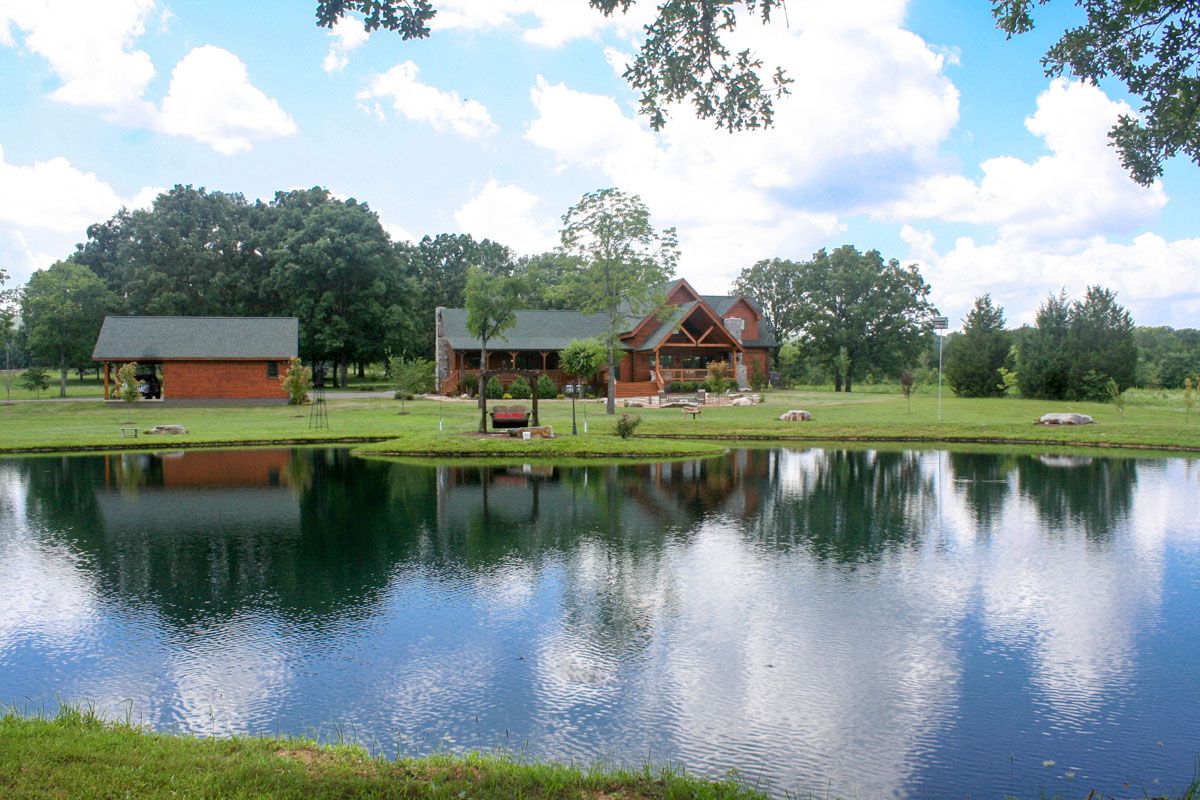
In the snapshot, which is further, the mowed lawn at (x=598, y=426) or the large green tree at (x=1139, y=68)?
the mowed lawn at (x=598, y=426)

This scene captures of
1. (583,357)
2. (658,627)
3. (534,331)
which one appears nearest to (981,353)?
(583,357)

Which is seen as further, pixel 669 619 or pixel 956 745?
pixel 669 619

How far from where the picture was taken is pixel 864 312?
59938mm

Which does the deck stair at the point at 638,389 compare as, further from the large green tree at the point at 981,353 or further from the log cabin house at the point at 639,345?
the large green tree at the point at 981,353

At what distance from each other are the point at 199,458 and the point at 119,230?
5815cm

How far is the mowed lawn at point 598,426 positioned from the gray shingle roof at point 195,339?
376cm

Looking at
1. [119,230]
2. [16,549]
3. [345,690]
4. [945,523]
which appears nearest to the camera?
[345,690]

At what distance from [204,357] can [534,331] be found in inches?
743

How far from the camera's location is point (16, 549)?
46.0ft

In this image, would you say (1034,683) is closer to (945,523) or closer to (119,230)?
(945,523)

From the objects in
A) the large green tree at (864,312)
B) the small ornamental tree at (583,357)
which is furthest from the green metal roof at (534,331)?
the large green tree at (864,312)

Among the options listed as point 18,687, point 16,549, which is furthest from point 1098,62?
point 16,549

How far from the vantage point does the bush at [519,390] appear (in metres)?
49.1

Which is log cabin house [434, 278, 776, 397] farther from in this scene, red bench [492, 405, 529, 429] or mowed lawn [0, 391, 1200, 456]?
red bench [492, 405, 529, 429]
